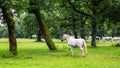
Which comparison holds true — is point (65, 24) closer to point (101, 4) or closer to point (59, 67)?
point (101, 4)

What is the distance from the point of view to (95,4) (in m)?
49.9

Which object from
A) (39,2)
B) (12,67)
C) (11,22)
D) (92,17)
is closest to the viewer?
(12,67)

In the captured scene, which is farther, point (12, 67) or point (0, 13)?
point (0, 13)

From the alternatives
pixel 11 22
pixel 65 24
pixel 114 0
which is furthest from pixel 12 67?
pixel 65 24

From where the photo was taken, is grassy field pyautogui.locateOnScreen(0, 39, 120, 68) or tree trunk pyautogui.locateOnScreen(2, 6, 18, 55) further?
tree trunk pyautogui.locateOnScreen(2, 6, 18, 55)

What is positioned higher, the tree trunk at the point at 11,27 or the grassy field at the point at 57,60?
the tree trunk at the point at 11,27

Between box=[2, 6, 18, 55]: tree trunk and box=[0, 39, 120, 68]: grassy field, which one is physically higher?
box=[2, 6, 18, 55]: tree trunk

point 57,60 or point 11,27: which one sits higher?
point 11,27

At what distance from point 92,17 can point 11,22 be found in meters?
23.0

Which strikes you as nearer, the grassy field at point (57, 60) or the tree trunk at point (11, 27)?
the grassy field at point (57, 60)

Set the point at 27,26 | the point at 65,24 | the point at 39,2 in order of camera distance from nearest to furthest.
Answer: the point at 39,2, the point at 65,24, the point at 27,26

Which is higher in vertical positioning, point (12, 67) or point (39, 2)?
point (39, 2)

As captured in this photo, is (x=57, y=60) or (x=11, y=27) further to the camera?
(x=11, y=27)

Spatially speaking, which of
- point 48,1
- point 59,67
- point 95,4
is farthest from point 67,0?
point 59,67
